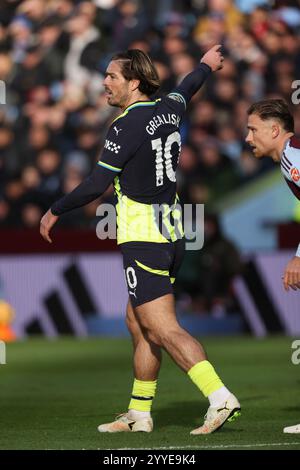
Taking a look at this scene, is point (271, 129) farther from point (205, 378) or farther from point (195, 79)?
point (205, 378)

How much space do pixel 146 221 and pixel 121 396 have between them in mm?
2755

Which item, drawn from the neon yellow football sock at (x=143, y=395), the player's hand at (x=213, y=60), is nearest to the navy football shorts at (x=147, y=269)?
the neon yellow football sock at (x=143, y=395)

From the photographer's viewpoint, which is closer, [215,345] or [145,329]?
[145,329]

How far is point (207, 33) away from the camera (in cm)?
1869

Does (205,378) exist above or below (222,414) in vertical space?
above

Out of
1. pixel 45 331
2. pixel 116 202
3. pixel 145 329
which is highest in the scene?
pixel 116 202

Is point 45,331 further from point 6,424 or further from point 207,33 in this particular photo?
point 6,424

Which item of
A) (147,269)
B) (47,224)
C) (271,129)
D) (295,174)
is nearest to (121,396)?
(147,269)

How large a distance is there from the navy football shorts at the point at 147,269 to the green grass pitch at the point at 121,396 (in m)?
0.86

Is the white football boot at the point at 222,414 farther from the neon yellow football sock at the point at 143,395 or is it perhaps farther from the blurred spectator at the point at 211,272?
the blurred spectator at the point at 211,272

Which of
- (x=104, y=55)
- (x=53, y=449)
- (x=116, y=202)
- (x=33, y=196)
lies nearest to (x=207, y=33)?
(x=104, y=55)

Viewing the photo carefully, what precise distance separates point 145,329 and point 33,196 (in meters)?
10.4

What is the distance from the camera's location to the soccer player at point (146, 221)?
23.7 ft

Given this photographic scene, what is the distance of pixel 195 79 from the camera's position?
819 centimetres
